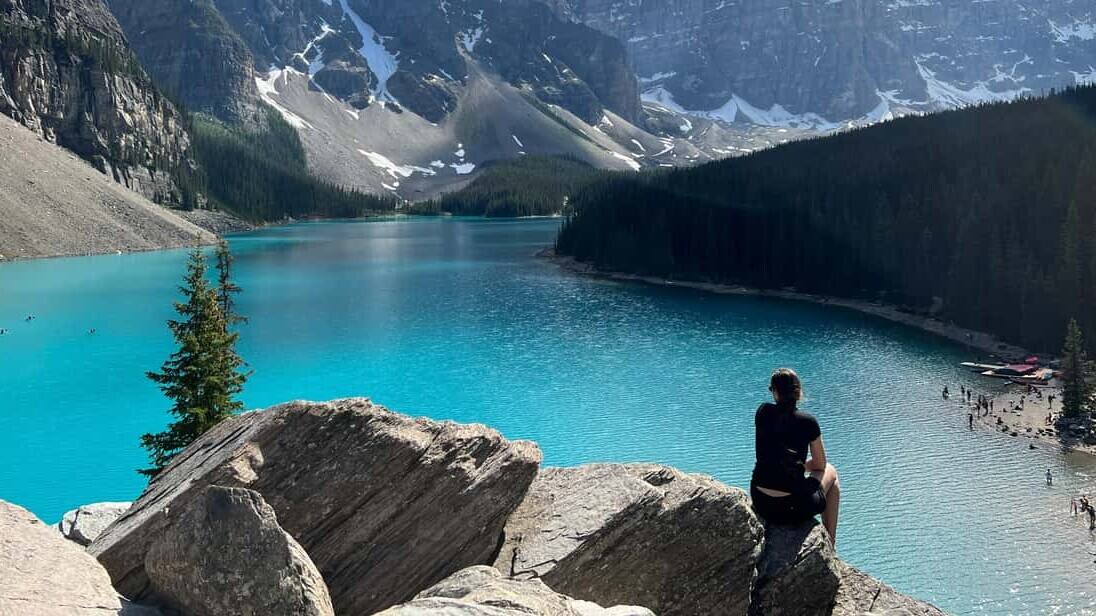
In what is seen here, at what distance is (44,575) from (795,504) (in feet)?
28.0

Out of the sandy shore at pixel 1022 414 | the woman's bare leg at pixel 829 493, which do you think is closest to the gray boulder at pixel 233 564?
the woman's bare leg at pixel 829 493

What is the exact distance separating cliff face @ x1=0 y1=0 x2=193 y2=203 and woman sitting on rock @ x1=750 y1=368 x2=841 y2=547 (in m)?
174

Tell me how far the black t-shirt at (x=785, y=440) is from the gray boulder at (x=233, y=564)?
18.2 feet

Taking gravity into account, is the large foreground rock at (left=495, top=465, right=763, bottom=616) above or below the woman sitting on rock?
below

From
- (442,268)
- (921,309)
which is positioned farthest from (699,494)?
(442,268)

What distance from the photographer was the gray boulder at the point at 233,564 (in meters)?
8.31

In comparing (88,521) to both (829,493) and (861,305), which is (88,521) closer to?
(829,493)

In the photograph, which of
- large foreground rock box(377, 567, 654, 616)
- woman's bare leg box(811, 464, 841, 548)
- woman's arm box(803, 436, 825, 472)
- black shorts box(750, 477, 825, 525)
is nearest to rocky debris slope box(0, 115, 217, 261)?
large foreground rock box(377, 567, 654, 616)

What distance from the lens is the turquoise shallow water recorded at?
101ft

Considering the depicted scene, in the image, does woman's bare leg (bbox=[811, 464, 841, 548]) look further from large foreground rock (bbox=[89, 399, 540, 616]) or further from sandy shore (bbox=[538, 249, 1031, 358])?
sandy shore (bbox=[538, 249, 1031, 358])

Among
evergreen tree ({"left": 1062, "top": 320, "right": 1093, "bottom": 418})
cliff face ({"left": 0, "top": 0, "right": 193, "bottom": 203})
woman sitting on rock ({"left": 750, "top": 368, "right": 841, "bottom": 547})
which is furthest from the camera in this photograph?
→ cliff face ({"left": 0, "top": 0, "right": 193, "bottom": 203})

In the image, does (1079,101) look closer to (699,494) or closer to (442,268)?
(442,268)

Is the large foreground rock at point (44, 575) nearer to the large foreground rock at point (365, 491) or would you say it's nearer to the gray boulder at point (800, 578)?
the large foreground rock at point (365, 491)

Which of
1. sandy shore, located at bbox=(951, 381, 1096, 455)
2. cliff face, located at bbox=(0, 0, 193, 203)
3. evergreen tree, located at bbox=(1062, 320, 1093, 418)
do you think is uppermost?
cliff face, located at bbox=(0, 0, 193, 203)
